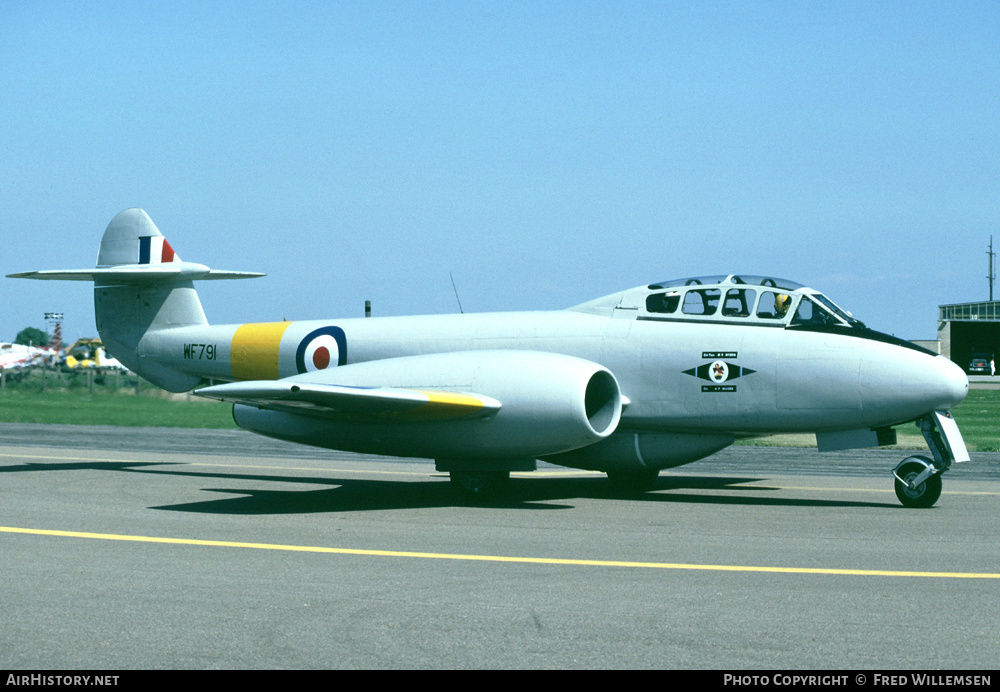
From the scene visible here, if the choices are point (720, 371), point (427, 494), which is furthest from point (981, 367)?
point (427, 494)

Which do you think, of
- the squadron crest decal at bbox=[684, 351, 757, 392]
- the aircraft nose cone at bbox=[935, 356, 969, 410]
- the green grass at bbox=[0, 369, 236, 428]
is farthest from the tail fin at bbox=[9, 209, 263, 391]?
the green grass at bbox=[0, 369, 236, 428]

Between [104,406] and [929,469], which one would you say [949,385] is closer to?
[929,469]

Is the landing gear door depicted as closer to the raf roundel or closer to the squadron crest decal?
the squadron crest decal

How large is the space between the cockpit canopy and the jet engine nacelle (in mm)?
1406

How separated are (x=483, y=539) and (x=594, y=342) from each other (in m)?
4.70

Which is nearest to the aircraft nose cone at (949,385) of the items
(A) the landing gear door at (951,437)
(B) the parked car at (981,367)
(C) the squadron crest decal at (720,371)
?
(A) the landing gear door at (951,437)

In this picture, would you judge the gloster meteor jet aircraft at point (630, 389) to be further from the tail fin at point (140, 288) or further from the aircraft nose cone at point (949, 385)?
the tail fin at point (140, 288)

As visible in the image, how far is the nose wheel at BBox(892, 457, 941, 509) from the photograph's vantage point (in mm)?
12281

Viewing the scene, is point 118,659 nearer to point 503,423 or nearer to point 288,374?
point 503,423

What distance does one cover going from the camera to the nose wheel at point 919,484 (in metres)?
12.3

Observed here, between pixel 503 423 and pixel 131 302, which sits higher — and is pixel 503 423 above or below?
below

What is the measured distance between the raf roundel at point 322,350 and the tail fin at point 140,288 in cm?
291

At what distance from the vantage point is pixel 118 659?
5.35 meters
